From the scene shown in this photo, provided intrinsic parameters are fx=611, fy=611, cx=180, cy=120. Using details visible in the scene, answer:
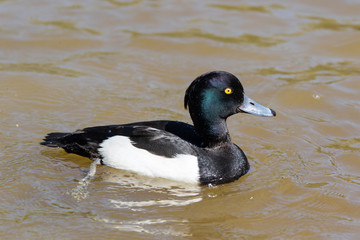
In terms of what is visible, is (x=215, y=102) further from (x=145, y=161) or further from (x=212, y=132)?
(x=145, y=161)

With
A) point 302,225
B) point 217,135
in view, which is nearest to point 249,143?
point 217,135

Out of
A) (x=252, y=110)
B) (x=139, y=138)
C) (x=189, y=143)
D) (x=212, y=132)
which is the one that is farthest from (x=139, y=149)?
(x=252, y=110)

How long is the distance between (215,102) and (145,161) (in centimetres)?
100

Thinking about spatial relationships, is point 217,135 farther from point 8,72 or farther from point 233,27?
point 233,27

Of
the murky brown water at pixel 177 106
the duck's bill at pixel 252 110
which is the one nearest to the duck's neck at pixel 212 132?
the duck's bill at pixel 252 110

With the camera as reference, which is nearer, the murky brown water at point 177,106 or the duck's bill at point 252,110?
the murky brown water at point 177,106

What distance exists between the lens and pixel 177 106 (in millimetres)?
8562

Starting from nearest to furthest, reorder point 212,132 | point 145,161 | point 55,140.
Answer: point 145,161
point 212,132
point 55,140

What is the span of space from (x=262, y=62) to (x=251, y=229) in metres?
4.65

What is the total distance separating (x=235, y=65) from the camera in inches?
389

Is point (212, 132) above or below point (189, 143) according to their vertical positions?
above

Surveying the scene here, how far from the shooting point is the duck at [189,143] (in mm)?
6559

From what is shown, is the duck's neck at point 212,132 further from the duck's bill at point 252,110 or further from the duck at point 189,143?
the duck's bill at point 252,110

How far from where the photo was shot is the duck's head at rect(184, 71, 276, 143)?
21.6 ft
